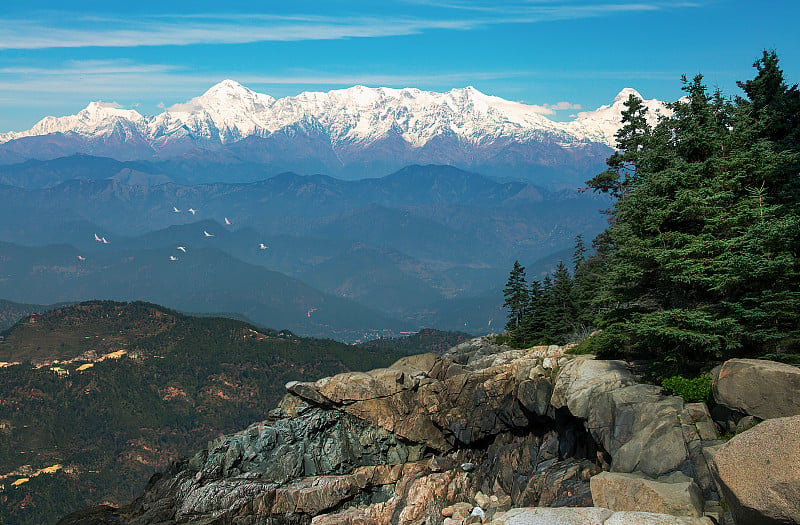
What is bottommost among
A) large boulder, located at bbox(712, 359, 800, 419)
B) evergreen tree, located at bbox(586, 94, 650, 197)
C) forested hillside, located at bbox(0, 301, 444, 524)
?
forested hillside, located at bbox(0, 301, 444, 524)

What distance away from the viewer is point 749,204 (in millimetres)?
32125

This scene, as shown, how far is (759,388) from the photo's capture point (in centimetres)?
2422

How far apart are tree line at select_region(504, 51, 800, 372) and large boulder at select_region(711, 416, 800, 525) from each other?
11.8m

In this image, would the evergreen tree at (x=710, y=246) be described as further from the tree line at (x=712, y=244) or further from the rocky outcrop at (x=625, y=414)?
the rocky outcrop at (x=625, y=414)

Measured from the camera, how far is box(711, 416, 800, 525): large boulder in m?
16.7

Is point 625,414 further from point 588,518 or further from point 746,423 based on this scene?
point 588,518

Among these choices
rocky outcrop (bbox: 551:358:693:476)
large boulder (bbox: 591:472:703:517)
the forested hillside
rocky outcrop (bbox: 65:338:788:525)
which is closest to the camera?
large boulder (bbox: 591:472:703:517)

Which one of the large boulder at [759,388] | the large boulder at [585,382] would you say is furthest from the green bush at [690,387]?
the large boulder at [585,382]

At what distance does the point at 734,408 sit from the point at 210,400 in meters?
149

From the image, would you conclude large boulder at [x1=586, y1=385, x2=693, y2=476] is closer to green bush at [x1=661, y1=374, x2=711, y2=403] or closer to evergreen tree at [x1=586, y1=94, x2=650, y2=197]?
green bush at [x1=661, y1=374, x2=711, y2=403]

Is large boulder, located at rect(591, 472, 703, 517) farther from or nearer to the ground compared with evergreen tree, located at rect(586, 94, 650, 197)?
nearer to the ground

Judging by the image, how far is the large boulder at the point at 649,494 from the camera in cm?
2081

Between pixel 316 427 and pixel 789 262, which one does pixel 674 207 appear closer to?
pixel 789 262

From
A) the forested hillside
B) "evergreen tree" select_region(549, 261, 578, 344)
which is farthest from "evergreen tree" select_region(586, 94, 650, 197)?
the forested hillside
